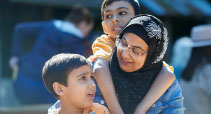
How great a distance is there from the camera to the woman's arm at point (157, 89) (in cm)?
216

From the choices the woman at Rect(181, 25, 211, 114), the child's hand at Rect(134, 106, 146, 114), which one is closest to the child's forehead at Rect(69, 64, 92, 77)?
the child's hand at Rect(134, 106, 146, 114)

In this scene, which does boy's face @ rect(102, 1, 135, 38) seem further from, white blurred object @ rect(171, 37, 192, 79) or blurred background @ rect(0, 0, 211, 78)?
blurred background @ rect(0, 0, 211, 78)

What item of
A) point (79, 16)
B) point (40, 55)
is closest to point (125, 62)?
point (40, 55)

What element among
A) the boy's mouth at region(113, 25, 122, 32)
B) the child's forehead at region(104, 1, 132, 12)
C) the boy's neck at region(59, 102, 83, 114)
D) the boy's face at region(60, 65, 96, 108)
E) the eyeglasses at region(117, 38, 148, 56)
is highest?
the child's forehead at region(104, 1, 132, 12)

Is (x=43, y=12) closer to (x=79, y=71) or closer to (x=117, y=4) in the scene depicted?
(x=117, y=4)

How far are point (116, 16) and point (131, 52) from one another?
332 mm

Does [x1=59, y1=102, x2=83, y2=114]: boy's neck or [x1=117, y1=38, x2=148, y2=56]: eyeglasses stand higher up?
[x1=117, y1=38, x2=148, y2=56]: eyeglasses

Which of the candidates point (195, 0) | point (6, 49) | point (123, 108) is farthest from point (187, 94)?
point (195, 0)

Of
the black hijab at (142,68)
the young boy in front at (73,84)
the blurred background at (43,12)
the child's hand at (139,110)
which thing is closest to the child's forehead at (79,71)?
the young boy in front at (73,84)

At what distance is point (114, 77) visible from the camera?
7.36 feet

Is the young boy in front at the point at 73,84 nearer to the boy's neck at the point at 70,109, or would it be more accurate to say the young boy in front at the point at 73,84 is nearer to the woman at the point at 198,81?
the boy's neck at the point at 70,109

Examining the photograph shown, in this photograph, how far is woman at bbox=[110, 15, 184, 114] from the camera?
2.15m

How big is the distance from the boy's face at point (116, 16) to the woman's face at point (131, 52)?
0.19 m

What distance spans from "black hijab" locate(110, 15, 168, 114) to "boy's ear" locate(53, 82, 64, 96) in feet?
0.93
